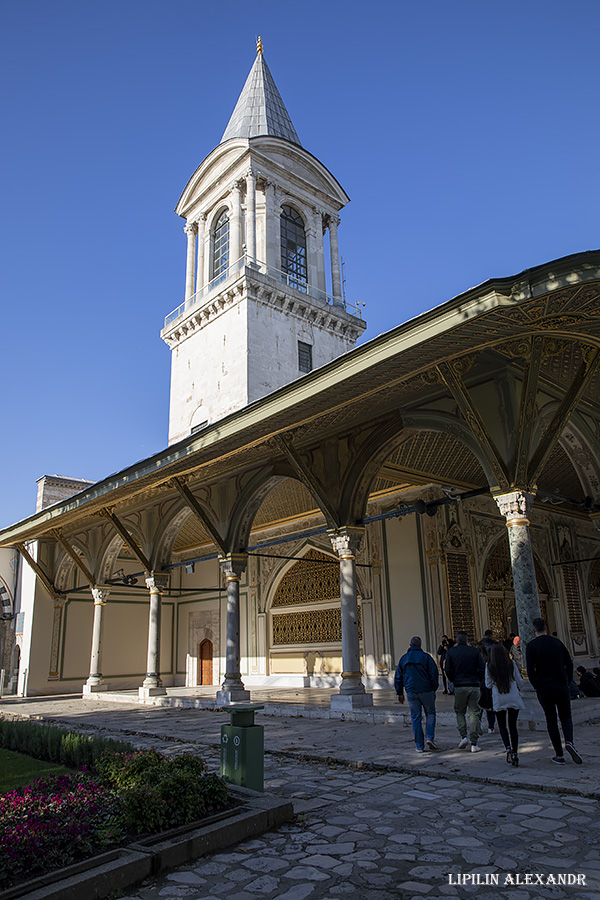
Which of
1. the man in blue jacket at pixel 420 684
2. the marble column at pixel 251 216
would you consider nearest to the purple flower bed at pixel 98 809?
the man in blue jacket at pixel 420 684

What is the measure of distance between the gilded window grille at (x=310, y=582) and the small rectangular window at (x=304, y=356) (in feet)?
25.0

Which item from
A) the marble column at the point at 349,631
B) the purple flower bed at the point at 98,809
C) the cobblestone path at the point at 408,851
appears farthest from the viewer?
the marble column at the point at 349,631

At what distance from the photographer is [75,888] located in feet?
9.70

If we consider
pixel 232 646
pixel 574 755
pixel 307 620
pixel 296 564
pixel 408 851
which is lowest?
pixel 408 851

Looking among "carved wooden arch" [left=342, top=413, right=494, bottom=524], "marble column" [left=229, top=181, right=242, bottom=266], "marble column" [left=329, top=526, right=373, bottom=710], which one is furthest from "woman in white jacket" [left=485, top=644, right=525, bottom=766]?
"marble column" [left=229, top=181, right=242, bottom=266]

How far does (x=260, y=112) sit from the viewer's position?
81.1 feet

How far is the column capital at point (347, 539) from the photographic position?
1022 centimetres

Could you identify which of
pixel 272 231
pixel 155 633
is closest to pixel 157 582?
pixel 155 633

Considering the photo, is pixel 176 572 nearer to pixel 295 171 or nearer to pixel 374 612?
pixel 374 612

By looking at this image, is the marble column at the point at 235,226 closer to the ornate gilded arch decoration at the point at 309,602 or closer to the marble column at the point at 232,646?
the ornate gilded arch decoration at the point at 309,602

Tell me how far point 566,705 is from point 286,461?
22.3ft

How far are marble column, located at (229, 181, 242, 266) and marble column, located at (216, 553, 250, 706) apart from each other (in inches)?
500

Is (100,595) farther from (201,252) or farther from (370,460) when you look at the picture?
(201,252)

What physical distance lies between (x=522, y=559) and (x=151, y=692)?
9558 millimetres
